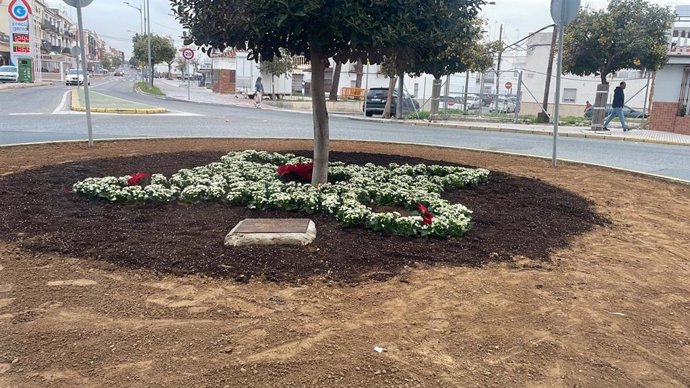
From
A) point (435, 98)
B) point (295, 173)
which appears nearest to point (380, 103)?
point (435, 98)

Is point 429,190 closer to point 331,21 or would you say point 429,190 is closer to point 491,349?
point 331,21

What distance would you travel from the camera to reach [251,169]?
782cm

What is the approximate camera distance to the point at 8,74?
2119 inches

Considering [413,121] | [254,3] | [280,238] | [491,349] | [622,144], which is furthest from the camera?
[413,121]

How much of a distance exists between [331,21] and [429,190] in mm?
2510

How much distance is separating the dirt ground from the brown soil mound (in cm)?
3

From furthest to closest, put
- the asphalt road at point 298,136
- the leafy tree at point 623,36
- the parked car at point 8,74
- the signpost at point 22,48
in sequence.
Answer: the parked car at point 8,74
the signpost at point 22,48
the leafy tree at point 623,36
the asphalt road at point 298,136

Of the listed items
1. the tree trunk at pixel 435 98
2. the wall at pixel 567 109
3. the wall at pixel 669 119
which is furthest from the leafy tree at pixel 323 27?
the wall at pixel 567 109

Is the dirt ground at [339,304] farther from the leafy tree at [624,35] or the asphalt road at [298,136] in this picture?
the leafy tree at [624,35]

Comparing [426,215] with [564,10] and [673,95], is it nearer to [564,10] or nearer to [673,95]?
[564,10]

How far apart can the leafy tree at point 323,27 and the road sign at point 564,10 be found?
3.84 meters

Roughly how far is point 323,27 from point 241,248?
8.34 feet

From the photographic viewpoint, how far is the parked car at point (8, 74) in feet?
175

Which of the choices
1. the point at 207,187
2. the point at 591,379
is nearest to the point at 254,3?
the point at 207,187
